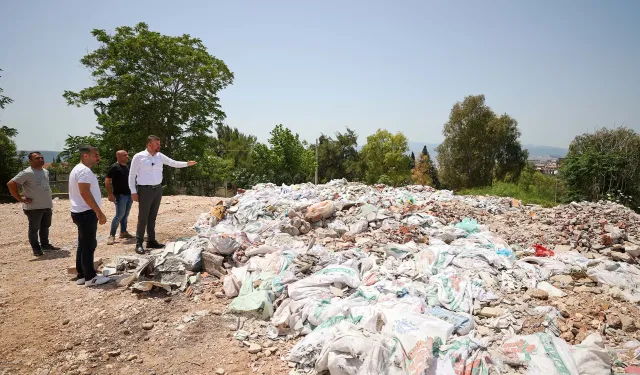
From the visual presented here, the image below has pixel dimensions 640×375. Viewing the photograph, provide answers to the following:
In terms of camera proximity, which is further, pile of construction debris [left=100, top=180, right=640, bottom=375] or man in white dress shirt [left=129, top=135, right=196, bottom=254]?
man in white dress shirt [left=129, top=135, right=196, bottom=254]

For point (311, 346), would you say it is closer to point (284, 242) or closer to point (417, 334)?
point (417, 334)

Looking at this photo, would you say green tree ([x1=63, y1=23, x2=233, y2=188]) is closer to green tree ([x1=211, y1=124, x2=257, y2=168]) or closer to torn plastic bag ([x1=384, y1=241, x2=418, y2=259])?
green tree ([x1=211, y1=124, x2=257, y2=168])

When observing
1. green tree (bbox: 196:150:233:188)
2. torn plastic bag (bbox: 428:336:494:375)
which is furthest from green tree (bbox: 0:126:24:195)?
torn plastic bag (bbox: 428:336:494:375)

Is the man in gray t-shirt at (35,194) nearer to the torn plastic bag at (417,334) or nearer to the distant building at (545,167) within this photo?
the torn plastic bag at (417,334)

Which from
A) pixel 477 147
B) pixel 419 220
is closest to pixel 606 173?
pixel 477 147

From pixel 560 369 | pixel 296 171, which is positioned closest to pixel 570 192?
pixel 296 171

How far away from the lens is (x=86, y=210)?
11.0 ft

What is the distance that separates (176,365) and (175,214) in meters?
5.88

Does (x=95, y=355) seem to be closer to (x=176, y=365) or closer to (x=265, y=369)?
(x=176, y=365)

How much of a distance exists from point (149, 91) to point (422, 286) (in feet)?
48.7

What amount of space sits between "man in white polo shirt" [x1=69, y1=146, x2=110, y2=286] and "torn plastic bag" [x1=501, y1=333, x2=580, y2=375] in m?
3.80

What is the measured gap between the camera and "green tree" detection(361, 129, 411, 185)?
26984 mm

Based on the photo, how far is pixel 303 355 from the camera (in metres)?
2.50

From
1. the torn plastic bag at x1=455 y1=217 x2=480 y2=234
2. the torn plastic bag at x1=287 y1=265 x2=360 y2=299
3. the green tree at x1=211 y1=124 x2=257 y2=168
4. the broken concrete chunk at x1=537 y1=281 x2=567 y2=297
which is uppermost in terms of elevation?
the green tree at x1=211 y1=124 x2=257 y2=168
